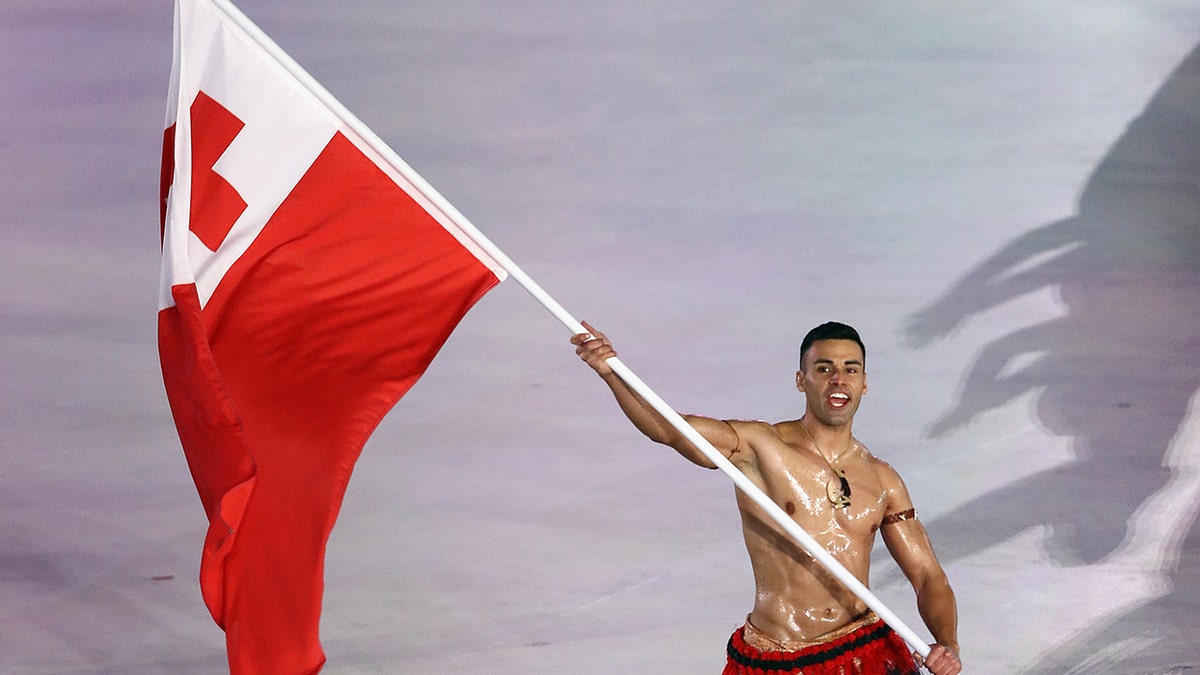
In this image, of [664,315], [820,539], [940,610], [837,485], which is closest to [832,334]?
[837,485]

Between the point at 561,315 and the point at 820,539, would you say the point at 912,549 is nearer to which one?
the point at 820,539

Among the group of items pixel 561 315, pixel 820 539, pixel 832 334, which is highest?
pixel 832 334

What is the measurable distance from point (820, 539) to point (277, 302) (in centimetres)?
130

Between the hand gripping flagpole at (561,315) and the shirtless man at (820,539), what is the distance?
23 centimetres

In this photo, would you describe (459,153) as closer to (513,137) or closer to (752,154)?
(513,137)

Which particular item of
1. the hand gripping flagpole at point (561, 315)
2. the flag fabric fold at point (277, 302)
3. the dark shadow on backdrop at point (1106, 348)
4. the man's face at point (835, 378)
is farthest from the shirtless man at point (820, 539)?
the dark shadow on backdrop at point (1106, 348)

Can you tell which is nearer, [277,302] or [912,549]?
[277,302]

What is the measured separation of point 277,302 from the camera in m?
3.10

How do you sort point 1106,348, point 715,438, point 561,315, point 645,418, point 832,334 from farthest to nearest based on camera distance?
point 1106,348, point 832,334, point 715,438, point 645,418, point 561,315

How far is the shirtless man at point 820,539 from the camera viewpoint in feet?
11.1

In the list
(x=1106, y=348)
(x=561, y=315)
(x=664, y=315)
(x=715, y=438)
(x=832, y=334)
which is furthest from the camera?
(x=1106, y=348)

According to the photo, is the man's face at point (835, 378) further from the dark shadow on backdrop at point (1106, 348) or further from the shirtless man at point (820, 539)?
the dark shadow on backdrop at point (1106, 348)

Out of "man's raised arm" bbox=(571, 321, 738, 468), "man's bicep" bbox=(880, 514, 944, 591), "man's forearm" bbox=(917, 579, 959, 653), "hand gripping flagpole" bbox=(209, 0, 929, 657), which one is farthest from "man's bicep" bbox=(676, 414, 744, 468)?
"man's forearm" bbox=(917, 579, 959, 653)

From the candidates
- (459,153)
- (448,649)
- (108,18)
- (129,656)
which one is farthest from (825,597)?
(108,18)
